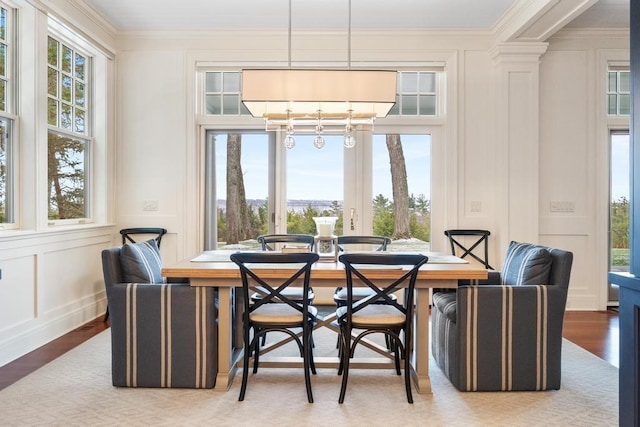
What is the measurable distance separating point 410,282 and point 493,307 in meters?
0.54

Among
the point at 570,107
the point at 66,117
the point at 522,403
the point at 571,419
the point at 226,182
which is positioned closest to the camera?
the point at 571,419

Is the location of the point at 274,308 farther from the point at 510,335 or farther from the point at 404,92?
the point at 404,92

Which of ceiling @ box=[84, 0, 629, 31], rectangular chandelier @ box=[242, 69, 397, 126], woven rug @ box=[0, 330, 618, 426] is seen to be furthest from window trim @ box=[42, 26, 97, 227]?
rectangular chandelier @ box=[242, 69, 397, 126]

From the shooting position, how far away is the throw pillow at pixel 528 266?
2.78 meters

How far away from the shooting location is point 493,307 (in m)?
2.69

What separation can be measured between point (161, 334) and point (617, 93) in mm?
5111

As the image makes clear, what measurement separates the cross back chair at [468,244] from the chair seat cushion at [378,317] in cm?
222

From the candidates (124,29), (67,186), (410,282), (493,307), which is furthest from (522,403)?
(124,29)

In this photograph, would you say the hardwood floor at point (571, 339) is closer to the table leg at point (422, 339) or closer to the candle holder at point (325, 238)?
the table leg at point (422, 339)

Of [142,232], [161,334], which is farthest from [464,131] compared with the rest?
[161,334]

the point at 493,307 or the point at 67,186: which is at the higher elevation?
the point at 67,186

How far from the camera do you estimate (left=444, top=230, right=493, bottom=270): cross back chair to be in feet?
15.7

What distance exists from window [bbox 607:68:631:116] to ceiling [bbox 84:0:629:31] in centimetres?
50

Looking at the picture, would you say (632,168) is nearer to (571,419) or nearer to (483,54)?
(571,419)
